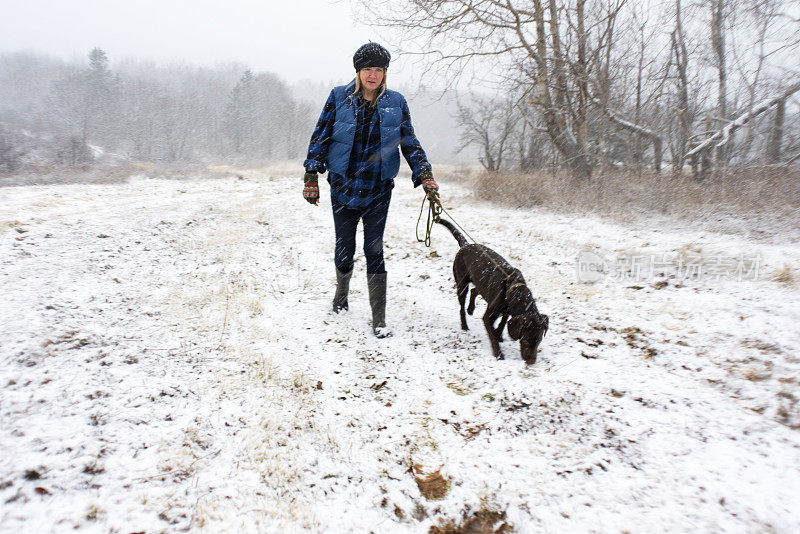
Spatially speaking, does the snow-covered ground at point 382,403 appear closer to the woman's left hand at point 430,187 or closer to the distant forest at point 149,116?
the woman's left hand at point 430,187

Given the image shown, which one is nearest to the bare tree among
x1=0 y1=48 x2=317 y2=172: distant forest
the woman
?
the woman

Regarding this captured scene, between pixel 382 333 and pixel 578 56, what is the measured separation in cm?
971

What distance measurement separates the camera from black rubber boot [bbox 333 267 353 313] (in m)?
3.90

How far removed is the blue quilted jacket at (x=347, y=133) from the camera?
3.27 meters

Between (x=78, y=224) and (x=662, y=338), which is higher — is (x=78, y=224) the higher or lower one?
the higher one

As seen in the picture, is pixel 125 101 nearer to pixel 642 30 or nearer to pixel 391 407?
pixel 642 30

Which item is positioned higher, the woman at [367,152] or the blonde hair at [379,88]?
the blonde hair at [379,88]

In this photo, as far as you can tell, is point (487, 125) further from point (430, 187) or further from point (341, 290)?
point (341, 290)

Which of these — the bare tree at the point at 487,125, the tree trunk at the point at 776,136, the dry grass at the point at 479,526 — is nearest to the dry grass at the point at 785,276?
the dry grass at the point at 479,526

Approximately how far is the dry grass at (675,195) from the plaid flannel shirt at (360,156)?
628 cm

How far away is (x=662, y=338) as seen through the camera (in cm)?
323

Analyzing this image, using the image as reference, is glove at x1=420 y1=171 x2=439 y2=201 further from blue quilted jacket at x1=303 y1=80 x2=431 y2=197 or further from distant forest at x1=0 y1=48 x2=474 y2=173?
distant forest at x1=0 y1=48 x2=474 y2=173

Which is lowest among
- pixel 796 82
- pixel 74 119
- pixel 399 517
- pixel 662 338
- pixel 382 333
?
pixel 399 517

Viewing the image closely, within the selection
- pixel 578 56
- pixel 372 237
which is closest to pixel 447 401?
pixel 372 237
